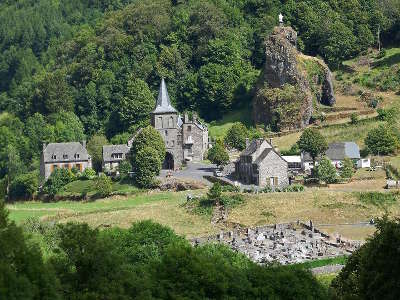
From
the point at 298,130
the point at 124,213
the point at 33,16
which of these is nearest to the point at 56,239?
the point at 124,213

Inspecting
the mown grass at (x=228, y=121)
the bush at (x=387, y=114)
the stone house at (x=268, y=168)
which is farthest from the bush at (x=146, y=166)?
the bush at (x=387, y=114)

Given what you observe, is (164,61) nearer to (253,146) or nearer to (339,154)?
(253,146)

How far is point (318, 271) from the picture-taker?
178 ft

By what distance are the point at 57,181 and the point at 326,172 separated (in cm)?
2249

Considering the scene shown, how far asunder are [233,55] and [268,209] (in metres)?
35.4

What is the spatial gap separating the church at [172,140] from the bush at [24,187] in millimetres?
6540

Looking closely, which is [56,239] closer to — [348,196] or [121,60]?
[348,196]

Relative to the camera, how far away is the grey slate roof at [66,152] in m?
88.9

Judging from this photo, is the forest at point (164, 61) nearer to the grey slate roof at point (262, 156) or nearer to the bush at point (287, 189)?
the grey slate roof at point (262, 156)

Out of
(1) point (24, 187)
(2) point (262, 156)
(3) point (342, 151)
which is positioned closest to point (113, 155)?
(1) point (24, 187)

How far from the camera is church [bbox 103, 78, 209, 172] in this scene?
→ 289ft

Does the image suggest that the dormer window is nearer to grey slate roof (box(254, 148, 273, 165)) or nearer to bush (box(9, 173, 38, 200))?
bush (box(9, 173, 38, 200))

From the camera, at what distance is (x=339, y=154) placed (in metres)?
81.2

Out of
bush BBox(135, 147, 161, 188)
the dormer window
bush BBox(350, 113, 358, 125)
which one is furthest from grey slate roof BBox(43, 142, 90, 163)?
bush BBox(350, 113, 358, 125)
